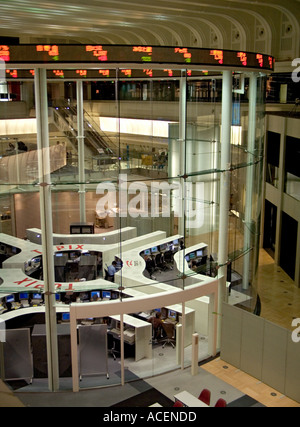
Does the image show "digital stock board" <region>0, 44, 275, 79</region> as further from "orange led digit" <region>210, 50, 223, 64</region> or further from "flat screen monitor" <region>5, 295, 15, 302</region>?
"flat screen monitor" <region>5, 295, 15, 302</region>

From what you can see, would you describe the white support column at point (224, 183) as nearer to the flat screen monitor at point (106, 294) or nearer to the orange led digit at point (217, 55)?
the orange led digit at point (217, 55)

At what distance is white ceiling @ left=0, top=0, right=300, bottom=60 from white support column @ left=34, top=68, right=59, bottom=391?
9862 mm

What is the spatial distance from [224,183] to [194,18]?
516 inches

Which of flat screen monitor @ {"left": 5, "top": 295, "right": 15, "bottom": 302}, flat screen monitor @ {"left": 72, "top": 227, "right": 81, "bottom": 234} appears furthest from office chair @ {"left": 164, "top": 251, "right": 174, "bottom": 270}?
flat screen monitor @ {"left": 5, "top": 295, "right": 15, "bottom": 302}

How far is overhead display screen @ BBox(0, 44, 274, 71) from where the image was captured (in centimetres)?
909

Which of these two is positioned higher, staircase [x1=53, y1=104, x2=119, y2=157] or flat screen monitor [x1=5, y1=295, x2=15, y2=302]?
staircase [x1=53, y1=104, x2=119, y2=157]

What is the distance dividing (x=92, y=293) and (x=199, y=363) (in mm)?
3660

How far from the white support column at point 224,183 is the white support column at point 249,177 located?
118cm

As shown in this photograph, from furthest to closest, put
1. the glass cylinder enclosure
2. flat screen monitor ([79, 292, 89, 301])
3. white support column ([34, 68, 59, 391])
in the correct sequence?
flat screen monitor ([79, 292, 89, 301])
the glass cylinder enclosure
white support column ([34, 68, 59, 391])

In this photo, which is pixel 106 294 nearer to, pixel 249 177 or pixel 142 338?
pixel 142 338

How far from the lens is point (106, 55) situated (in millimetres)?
9367

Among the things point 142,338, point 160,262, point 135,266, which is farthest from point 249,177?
point 142,338

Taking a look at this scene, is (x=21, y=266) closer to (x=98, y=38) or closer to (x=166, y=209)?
(x=166, y=209)

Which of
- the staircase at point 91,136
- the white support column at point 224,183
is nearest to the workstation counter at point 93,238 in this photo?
the staircase at point 91,136
